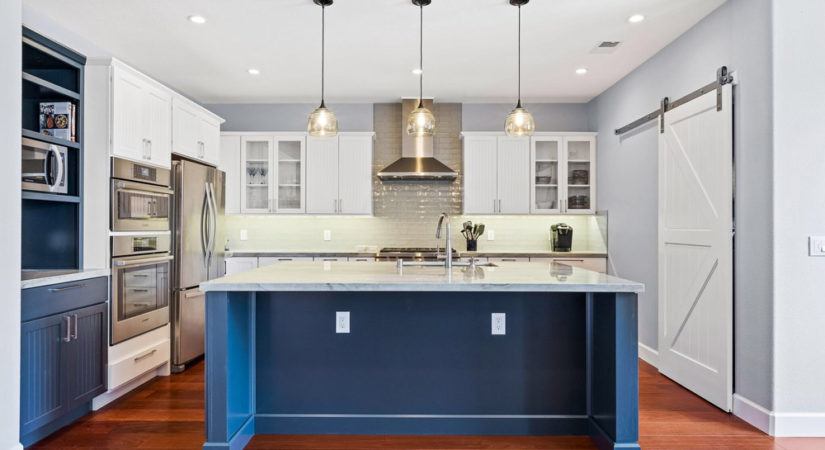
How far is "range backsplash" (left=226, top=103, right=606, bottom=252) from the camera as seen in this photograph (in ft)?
20.0

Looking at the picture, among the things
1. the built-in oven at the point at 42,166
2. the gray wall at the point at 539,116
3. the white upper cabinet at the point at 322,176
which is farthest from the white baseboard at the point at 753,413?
the built-in oven at the point at 42,166

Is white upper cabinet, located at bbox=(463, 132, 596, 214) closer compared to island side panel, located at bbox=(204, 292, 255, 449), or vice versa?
island side panel, located at bbox=(204, 292, 255, 449)

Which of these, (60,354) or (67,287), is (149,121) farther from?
(60,354)

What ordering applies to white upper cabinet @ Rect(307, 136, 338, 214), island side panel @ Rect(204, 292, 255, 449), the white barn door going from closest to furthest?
1. island side panel @ Rect(204, 292, 255, 449)
2. the white barn door
3. white upper cabinet @ Rect(307, 136, 338, 214)

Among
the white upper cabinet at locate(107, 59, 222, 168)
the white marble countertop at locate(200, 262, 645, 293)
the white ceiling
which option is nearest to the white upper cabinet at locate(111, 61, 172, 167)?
the white upper cabinet at locate(107, 59, 222, 168)

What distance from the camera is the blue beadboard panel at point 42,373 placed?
2686 millimetres

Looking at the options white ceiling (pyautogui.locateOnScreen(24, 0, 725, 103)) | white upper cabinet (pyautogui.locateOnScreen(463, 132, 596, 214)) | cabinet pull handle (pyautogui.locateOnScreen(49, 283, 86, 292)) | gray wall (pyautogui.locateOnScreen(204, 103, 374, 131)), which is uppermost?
white ceiling (pyautogui.locateOnScreen(24, 0, 725, 103))

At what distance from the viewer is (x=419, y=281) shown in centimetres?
248

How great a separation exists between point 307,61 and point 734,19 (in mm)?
3300

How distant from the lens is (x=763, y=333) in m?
2.98

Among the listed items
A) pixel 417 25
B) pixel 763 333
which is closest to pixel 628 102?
pixel 417 25

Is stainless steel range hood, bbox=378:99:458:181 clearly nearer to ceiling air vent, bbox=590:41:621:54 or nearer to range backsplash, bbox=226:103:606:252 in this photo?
range backsplash, bbox=226:103:606:252

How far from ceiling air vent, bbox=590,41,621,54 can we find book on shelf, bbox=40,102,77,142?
395 cm
